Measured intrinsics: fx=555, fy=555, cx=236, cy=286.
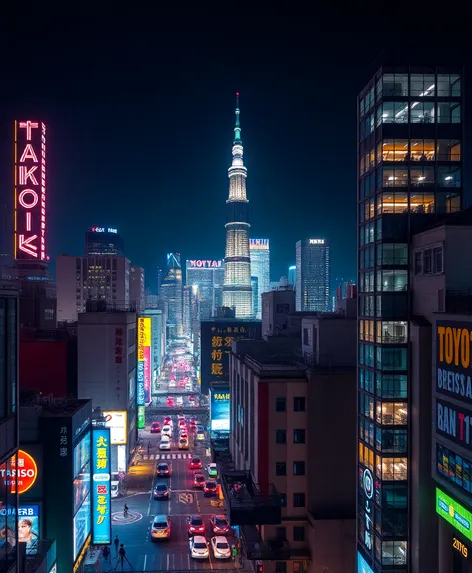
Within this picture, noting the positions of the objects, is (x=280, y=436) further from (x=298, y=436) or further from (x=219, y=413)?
(x=219, y=413)

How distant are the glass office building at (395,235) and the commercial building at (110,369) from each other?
1312 inches

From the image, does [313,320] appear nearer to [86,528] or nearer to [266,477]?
[266,477]

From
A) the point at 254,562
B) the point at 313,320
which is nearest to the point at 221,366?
the point at 313,320

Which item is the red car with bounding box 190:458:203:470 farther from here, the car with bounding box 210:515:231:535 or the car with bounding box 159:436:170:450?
the car with bounding box 210:515:231:535

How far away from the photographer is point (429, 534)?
2709 centimetres

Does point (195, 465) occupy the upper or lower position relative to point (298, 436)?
lower

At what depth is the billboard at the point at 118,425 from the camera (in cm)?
5922

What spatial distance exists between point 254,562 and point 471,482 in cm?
1791

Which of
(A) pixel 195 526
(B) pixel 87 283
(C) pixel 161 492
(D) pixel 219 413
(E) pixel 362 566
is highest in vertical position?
(B) pixel 87 283

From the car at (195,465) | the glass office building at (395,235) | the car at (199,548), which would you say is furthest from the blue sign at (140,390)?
the glass office building at (395,235)

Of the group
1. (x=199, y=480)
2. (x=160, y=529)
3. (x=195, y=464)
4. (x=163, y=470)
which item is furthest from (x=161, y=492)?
Answer: (x=195, y=464)

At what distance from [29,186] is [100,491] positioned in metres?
34.6

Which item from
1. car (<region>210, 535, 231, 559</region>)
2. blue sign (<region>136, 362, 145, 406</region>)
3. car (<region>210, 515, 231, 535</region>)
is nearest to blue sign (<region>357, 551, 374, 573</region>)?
car (<region>210, 535, 231, 559</region>)

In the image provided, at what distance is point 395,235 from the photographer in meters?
30.2
